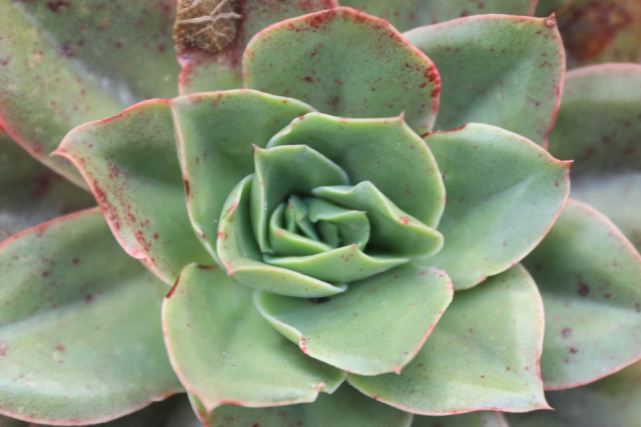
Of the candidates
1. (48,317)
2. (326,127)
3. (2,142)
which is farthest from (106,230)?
(326,127)

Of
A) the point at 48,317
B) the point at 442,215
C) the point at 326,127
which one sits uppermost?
the point at 326,127

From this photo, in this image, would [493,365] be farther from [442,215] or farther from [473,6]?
[473,6]

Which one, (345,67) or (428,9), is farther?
(428,9)

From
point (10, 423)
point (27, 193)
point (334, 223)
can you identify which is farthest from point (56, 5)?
point (10, 423)

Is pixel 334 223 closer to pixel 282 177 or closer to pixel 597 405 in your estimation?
pixel 282 177

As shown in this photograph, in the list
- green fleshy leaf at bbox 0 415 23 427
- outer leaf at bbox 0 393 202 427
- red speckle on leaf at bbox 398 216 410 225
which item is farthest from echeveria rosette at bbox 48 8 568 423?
green fleshy leaf at bbox 0 415 23 427

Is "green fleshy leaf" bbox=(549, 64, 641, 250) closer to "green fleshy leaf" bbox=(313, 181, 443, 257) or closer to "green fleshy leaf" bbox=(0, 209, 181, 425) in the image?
"green fleshy leaf" bbox=(313, 181, 443, 257)
